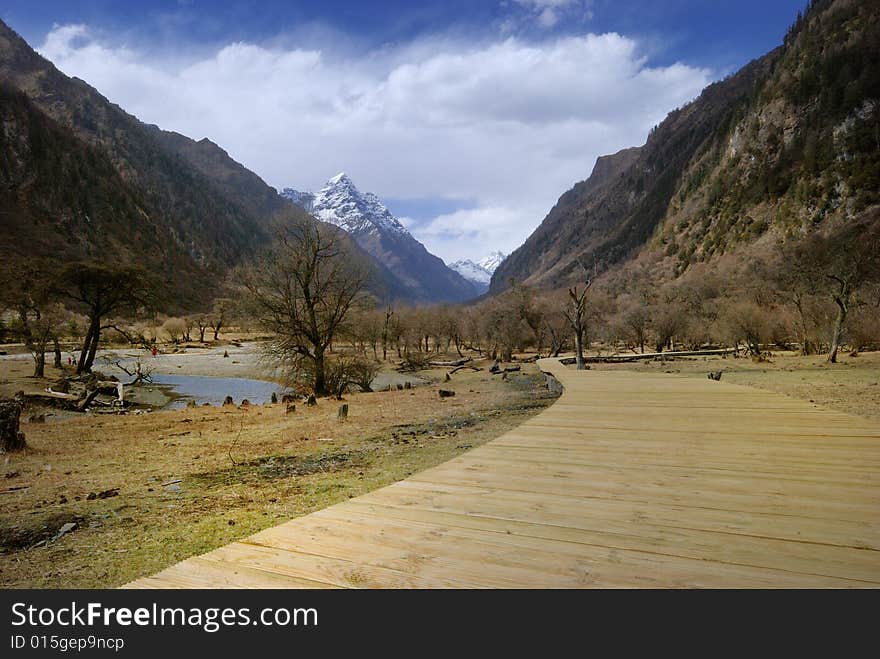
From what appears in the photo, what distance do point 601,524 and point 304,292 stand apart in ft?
63.9

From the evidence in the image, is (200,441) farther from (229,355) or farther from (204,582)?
(229,355)

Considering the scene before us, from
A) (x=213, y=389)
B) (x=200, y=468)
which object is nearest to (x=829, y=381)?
(x=200, y=468)

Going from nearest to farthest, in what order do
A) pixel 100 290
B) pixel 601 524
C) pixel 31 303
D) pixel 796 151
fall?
Result: pixel 601 524
pixel 31 303
pixel 100 290
pixel 796 151

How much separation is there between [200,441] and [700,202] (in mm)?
139202

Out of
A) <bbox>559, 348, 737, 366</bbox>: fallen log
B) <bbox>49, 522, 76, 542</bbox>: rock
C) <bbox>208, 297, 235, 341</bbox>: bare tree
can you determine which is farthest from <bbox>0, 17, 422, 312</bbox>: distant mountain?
<bbox>49, 522, 76, 542</bbox>: rock

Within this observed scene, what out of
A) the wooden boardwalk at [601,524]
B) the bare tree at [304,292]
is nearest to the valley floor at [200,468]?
the wooden boardwalk at [601,524]

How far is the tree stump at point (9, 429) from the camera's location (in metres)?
9.84

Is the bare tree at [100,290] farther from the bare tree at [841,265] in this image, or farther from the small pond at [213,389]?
the bare tree at [841,265]

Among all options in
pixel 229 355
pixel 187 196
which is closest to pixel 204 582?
pixel 229 355

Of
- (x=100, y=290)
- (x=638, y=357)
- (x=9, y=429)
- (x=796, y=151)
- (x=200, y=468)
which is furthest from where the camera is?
(x=796, y=151)

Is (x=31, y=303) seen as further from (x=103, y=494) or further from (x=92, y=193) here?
(x=92, y=193)

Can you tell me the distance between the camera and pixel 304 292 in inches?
834

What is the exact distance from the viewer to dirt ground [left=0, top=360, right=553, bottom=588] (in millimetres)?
4637
